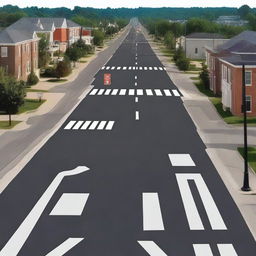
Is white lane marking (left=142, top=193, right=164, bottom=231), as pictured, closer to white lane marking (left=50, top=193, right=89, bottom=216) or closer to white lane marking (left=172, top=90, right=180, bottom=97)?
white lane marking (left=50, top=193, right=89, bottom=216)

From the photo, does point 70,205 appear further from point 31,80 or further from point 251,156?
point 31,80

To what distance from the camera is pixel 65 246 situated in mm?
18984

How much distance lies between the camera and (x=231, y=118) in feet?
153

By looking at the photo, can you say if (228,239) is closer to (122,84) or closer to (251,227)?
(251,227)

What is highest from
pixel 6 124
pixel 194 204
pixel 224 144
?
pixel 6 124

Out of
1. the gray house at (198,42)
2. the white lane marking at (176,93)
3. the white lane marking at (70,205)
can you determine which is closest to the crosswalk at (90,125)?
the white lane marking at (70,205)

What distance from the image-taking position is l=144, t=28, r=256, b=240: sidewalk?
24.4 meters

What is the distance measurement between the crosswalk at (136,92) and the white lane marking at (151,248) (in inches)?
1744

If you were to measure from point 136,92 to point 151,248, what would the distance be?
4753cm

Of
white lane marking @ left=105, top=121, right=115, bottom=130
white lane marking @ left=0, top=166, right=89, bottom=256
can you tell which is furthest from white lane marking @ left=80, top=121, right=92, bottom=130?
white lane marking @ left=0, top=166, right=89, bottom=256

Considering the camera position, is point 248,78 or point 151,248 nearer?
point 151,248

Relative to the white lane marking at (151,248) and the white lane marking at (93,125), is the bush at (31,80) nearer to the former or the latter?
the white lane marking at (93,125)

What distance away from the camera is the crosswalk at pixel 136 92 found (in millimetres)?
63719

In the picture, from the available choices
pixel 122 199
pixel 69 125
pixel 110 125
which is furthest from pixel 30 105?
pixel 122 199
